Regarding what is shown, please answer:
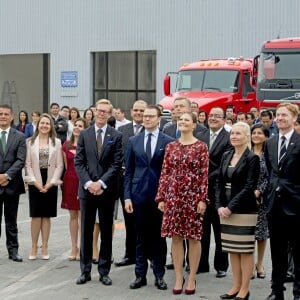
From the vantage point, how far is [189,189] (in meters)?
8.25

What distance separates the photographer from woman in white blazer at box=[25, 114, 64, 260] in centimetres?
1021

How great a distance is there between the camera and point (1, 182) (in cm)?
1010

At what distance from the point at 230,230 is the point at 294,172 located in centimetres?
93

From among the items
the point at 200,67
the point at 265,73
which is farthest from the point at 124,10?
the point at 265,73

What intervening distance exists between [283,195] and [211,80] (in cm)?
1415

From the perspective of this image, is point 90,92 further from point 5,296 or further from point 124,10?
point 5,296

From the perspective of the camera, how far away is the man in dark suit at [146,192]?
28.2 ft

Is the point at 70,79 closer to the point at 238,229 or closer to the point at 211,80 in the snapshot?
the point at 211,80

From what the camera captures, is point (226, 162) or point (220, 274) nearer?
point (226, 162)

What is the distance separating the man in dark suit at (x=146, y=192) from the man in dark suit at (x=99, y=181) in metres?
0.30

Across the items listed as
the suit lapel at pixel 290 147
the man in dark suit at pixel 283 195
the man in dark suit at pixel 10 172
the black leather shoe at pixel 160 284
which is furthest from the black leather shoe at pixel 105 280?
the suit lapel at pixel 290 147

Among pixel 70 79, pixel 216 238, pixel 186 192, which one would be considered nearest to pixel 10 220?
pixel 216 238

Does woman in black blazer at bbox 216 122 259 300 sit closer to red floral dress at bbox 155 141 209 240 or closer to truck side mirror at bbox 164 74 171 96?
red floral dress at bbox 155 141 209 240

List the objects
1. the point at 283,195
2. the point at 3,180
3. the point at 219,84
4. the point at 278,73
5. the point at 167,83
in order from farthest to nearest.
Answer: the point at 167,83, the point at 219,84, the point at 278,73, the point at 3,180, the point at 283,195
